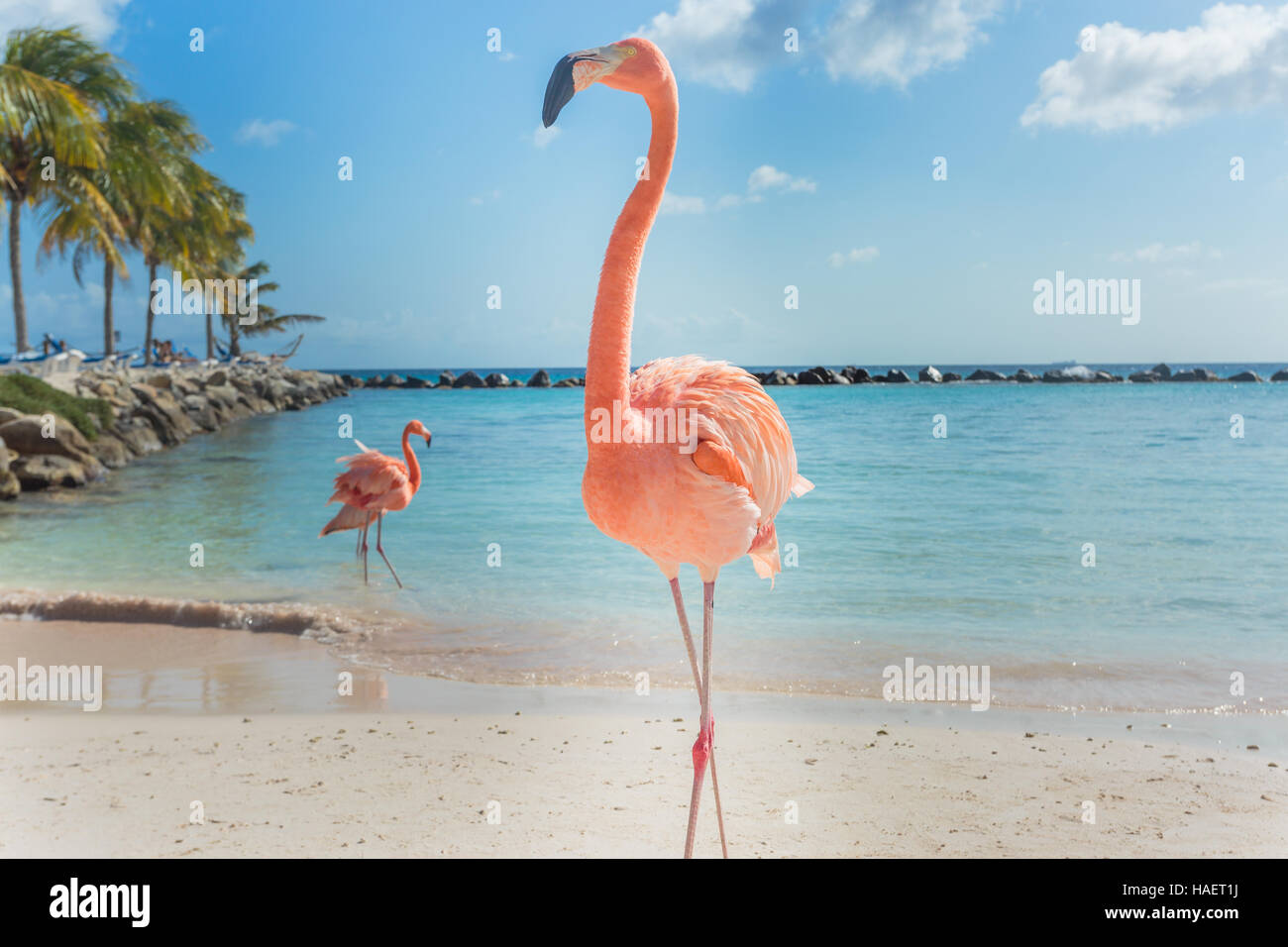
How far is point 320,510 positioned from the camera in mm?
10859

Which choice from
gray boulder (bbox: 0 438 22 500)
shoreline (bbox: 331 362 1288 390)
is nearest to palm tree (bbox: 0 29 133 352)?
gray boulder (bbox: 0 438 22 500)

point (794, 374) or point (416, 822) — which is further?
point (794, 374)

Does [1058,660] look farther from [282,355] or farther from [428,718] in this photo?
[282,355]

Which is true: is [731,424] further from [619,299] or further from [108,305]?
[108,305]

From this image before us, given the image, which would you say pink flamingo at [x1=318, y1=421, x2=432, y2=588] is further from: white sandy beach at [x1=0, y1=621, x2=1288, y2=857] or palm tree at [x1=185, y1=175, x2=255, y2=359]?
palm tree at [x1=185, y1=175, x2=255, y2=359]

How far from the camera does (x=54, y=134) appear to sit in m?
13.3

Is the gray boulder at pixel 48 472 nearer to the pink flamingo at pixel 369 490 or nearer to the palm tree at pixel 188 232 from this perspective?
the pink flamingo at pixel 369 490

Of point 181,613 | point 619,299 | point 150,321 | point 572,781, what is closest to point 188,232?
point 150,321

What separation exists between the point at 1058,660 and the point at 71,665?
16.9 feet

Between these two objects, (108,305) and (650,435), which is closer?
(650,435)

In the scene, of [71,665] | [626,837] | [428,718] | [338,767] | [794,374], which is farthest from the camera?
[794,374]

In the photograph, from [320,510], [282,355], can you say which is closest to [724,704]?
[320,510]

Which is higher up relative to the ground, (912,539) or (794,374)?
(794,374)

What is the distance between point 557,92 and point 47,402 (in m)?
13.9
